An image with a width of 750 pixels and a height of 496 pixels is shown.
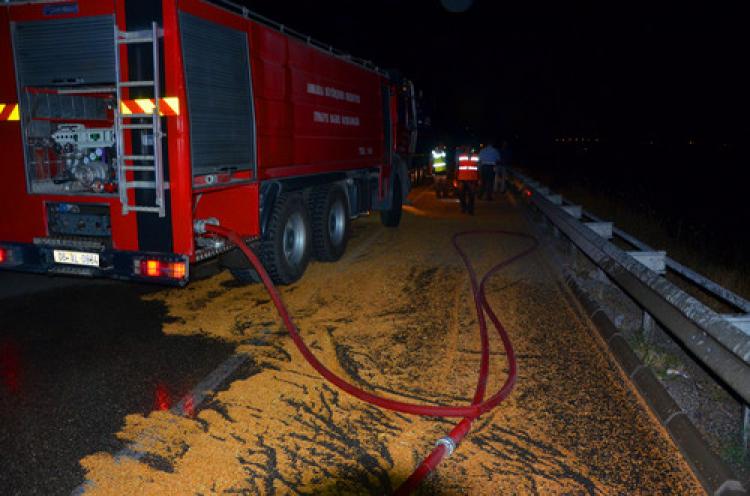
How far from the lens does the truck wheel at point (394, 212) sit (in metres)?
13.2

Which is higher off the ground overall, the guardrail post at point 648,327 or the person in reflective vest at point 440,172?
the person in reflective vest at point 440,172

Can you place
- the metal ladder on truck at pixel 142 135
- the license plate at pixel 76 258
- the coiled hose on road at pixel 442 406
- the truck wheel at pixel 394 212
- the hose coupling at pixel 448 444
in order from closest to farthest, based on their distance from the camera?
1. the coiled hose on road at pixel 442 406
2. the hose coupling at pixel 448 444
3. the metal ladder on truck at pixel 142 135
4. the license plate at pixel 76 258
5. the truck wheel at pixel 394 212

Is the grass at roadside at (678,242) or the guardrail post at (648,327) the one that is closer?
the guardrail post at (648,327)

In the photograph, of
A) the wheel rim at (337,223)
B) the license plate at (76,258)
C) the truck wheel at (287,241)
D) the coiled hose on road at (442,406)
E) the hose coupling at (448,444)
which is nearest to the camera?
the coiled hose on road at (442,406)

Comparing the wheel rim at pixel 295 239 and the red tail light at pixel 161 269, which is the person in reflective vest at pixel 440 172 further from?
the red tail light at pixel 161 269

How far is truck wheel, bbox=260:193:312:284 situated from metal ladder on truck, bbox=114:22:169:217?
1828 mm

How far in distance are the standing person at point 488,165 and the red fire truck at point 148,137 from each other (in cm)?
1184

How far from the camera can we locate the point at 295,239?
8.25 m

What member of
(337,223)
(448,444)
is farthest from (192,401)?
(337,223)

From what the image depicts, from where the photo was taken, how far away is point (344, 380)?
4.81 m

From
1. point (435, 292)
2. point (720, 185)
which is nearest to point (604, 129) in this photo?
point (720, 185)

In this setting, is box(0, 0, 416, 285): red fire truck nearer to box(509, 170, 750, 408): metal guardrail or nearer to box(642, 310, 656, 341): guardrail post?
box(509, 170, 750, 408): metal guardrail

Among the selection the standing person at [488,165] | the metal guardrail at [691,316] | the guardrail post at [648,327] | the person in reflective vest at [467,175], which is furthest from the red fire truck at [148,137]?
the standing person at [488,165]

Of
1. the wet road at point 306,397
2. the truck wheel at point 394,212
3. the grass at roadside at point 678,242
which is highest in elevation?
the truck wheel at point 394,212
